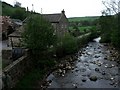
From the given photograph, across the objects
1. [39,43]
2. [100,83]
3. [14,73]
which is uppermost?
[39,43]

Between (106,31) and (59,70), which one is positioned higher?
(106,31)

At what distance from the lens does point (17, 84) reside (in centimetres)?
1900

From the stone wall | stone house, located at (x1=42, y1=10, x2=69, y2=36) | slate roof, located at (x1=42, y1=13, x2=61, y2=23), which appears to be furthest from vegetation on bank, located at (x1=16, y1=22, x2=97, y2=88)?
slate roof, located at (x1=42, y1=13, x2=61, y2=23)

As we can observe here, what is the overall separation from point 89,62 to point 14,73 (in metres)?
15.8

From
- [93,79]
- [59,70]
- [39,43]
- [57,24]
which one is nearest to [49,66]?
[59,70]

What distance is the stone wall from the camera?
17.2 meters

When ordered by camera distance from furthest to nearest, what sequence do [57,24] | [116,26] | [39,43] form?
[57,24], [116,26], [39,43]

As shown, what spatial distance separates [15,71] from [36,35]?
6459 millimetres

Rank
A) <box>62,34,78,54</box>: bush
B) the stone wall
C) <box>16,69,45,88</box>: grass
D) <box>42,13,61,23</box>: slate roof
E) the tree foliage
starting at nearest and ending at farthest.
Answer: the stone wall
<box>16,69,45,88</box>: grass
the tree foliage
<box>62,34,78,54</box>: bush
<box>42,13,61,23</box>: slate roof

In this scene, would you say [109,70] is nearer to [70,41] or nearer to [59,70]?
[59,70]

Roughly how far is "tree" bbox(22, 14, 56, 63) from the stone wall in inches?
67.5

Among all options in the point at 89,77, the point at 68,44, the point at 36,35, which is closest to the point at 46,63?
the point at 36,35

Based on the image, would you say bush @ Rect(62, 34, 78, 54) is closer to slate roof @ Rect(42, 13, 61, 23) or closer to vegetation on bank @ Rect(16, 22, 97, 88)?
vegetation on bank @ Rect(16, 22, 97, 88)

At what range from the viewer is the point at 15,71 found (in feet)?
64.1
